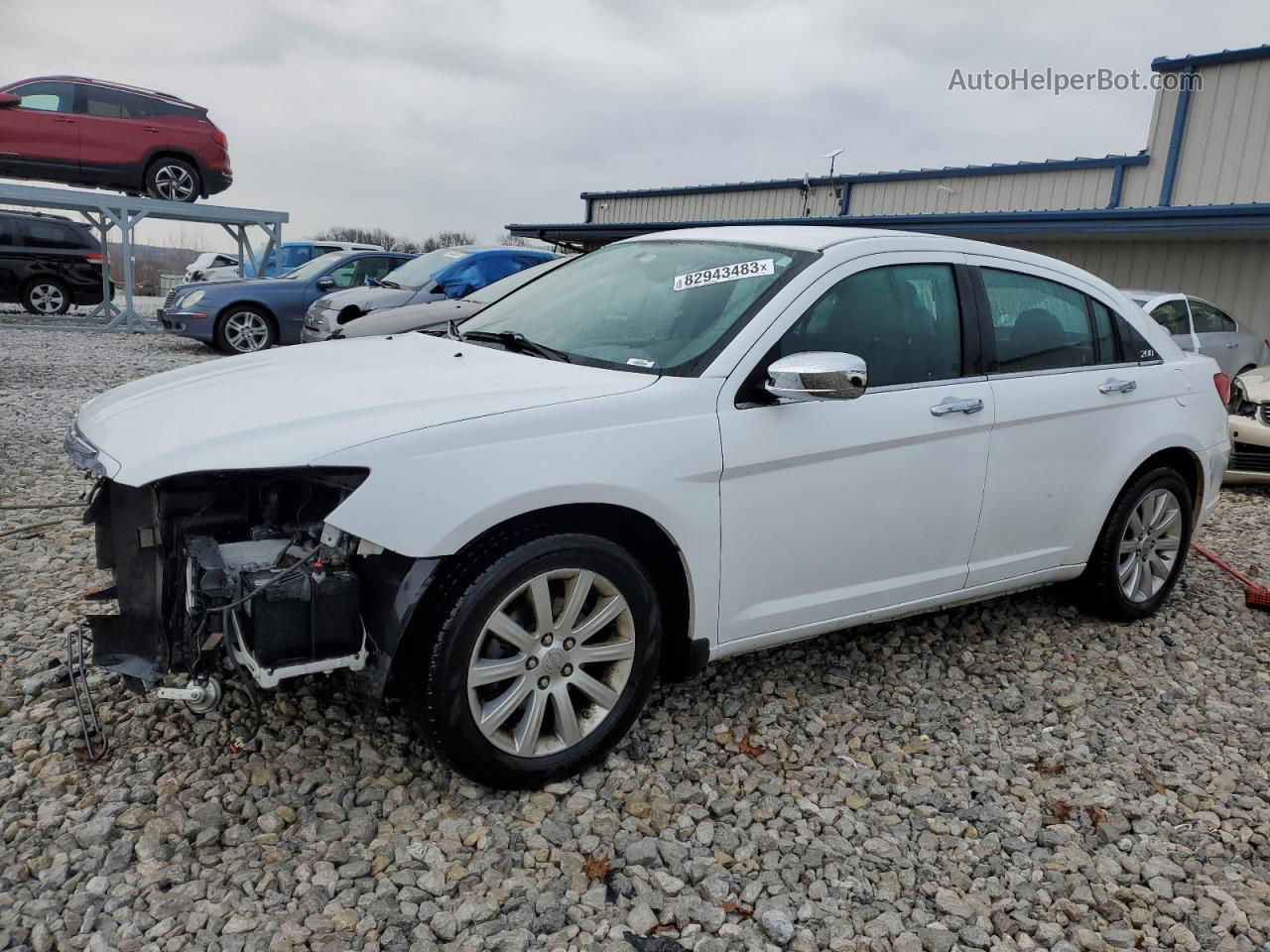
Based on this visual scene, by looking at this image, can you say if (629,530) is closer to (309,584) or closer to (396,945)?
(309,584)

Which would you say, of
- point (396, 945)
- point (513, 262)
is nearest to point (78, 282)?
point (513, 262)

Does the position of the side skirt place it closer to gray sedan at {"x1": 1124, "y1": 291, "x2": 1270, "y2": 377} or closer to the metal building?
gray sedan at {"x1": 1124, "y1": 291, "x2": 1270, "y2": 377}

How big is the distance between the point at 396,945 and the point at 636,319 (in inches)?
81.1

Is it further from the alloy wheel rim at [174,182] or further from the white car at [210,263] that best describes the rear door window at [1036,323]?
the white car at [210,263]

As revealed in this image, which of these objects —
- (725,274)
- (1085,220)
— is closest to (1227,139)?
(1085,220)

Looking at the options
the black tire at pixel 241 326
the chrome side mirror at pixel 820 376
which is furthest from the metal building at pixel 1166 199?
the chrome side mirror at pixel 820 376

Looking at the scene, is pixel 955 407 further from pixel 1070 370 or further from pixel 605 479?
pixel 605 479

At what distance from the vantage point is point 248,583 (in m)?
2.56

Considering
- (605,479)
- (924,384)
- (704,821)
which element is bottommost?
(704,821)

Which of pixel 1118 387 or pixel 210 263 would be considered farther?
pixel 210 263

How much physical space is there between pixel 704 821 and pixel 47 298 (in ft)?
57.5

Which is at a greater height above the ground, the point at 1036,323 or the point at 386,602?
the point at 1036,323

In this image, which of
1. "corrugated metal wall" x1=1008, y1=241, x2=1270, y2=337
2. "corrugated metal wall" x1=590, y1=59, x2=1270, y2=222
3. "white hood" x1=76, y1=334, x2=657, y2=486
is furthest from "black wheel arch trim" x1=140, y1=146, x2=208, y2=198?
"white hood" x1=76, y1=334, x2=657, y2=486

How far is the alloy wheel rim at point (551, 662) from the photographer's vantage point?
275 centimetres
